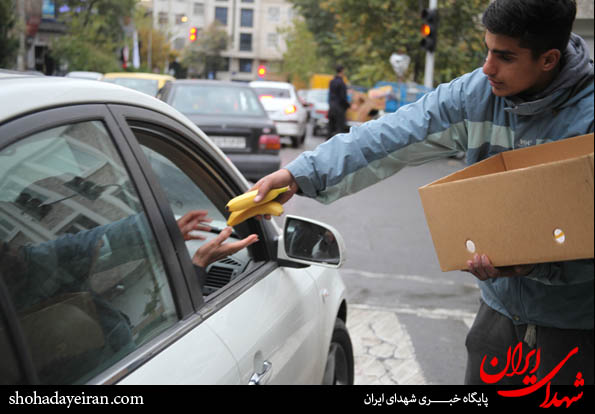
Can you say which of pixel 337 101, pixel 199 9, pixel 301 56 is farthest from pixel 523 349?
pixel 199 9

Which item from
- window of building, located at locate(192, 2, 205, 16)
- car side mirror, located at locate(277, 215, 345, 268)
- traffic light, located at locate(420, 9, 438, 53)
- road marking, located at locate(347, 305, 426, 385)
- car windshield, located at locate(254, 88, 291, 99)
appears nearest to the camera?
car side mirror, located at locate(277, 215, 345, 268)

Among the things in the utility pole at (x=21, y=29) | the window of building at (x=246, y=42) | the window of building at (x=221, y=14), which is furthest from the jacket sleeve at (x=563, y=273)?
the window of building at (x=246, y=42)

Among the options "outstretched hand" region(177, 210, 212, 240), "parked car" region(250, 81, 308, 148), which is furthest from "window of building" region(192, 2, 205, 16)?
"outstretched hand" region(177, 210, 212, 240)

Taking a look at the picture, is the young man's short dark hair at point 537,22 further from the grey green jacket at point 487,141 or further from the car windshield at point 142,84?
the car windshield at point 142,84

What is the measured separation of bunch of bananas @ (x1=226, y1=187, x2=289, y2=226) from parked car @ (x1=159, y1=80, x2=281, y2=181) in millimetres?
7504

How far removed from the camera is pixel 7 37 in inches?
912

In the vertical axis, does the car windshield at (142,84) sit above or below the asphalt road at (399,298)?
above

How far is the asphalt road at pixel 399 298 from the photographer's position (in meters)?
4.59

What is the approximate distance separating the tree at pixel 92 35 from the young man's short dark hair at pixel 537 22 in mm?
27358

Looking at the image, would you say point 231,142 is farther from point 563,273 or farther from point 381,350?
point 563,273

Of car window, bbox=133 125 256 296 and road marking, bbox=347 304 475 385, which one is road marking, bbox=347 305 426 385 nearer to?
road marking, bbox=347 304 475 385

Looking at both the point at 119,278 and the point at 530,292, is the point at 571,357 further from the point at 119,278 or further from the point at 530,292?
the point at 119,278

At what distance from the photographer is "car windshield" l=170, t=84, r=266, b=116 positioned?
32.7 feet
